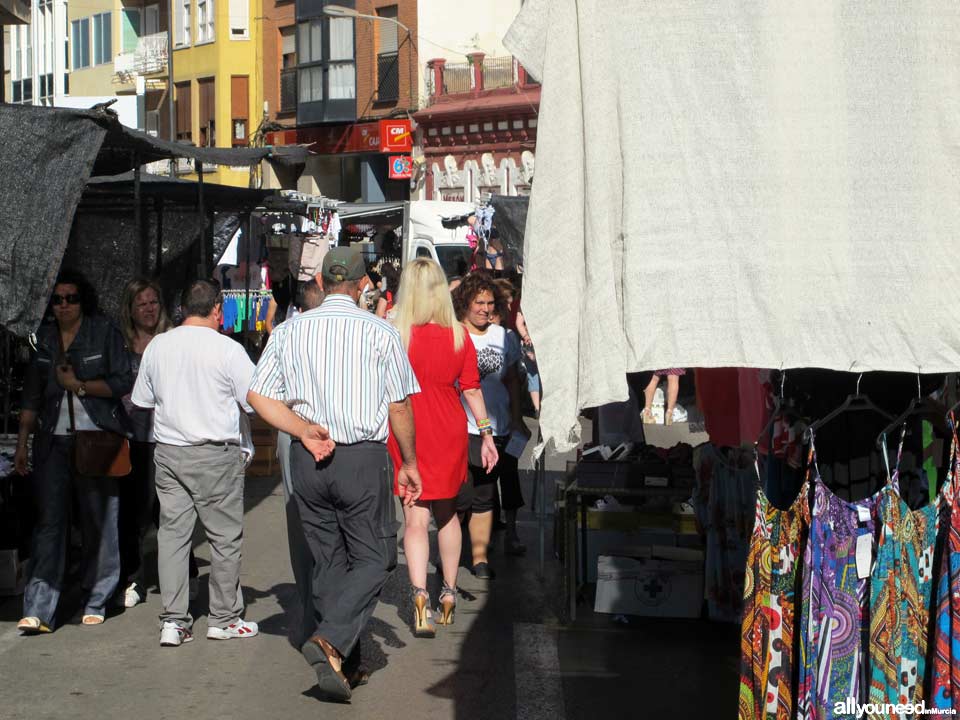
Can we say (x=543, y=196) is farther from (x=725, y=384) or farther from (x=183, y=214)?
(x=183, y=214)

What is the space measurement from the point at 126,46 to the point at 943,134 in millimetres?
56926

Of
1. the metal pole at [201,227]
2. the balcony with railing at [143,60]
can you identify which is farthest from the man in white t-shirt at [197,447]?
the balcony with railing at [143,60]

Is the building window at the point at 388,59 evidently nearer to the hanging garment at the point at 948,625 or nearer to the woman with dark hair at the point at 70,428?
the woman with dark hair at the point at 70,428

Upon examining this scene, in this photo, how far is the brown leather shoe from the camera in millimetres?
6125

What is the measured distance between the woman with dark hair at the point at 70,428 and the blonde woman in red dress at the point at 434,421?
1.57 meters

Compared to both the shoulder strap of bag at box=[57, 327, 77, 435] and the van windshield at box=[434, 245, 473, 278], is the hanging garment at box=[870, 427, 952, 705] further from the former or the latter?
the van windshield at box=[434, 245, 473, 278]

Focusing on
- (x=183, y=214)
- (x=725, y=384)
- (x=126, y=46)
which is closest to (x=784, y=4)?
(x=725, y=384)

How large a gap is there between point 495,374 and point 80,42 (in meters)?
55.7

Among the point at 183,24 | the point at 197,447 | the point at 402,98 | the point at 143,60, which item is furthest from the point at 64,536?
the point at 143,60

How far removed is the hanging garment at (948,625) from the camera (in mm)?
4316

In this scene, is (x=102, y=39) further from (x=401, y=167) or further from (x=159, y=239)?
(x=159, y=239)

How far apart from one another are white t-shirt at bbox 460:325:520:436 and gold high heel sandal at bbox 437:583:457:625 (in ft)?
4.92

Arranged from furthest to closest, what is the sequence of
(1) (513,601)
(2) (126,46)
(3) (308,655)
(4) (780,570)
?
(2) (126,46) → (1) (513,601) → (3) (308,655) → (4) (780,570)

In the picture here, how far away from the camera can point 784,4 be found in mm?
3896
